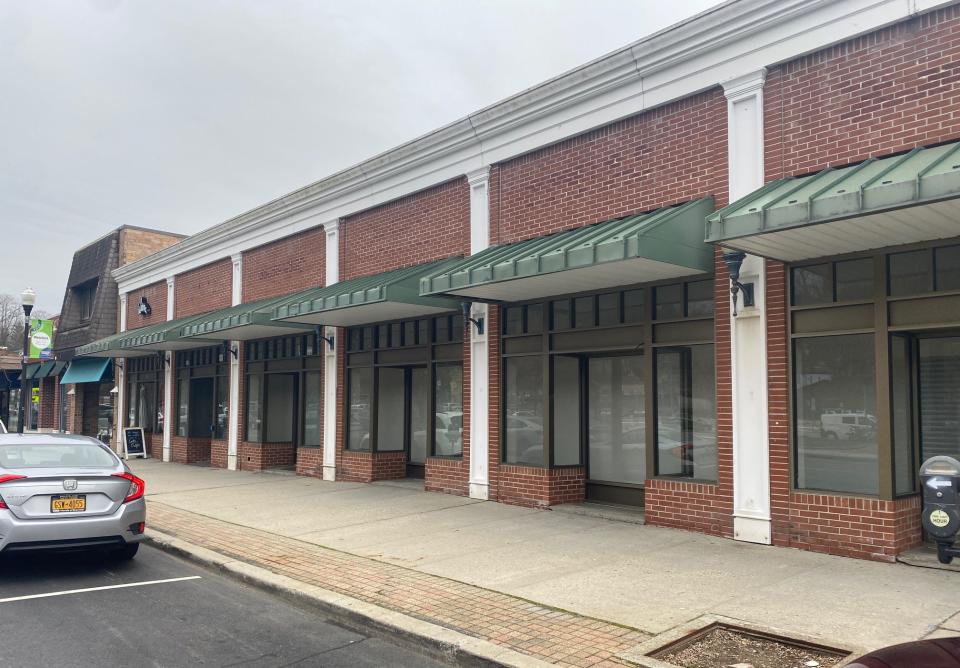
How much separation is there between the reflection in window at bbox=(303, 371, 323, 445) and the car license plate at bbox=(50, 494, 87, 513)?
8.95 m

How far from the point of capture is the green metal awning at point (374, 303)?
11.9 meters

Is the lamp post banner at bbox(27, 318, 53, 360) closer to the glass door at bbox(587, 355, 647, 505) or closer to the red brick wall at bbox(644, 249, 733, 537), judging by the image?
the glass door at bbox(587, 355, 647, 505)

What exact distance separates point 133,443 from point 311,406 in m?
9.08

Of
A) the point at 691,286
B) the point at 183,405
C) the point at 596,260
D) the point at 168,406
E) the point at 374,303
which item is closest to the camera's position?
the point at 596,260

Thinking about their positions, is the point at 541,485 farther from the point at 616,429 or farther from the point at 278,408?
the point at 278,408

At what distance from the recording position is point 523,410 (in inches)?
467

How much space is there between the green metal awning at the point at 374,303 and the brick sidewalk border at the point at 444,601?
4.04 metres

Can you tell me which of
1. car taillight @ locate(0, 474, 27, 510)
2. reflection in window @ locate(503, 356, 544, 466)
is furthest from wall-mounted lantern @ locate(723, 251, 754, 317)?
car taillight @ locate(0, 474, 27, 510)

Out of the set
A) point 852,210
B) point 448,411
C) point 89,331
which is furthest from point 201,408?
point 852,210

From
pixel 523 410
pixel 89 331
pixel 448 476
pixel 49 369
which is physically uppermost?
pixel 89 331

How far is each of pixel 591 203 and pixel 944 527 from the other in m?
6.13

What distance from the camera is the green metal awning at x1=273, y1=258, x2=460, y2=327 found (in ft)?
39.2

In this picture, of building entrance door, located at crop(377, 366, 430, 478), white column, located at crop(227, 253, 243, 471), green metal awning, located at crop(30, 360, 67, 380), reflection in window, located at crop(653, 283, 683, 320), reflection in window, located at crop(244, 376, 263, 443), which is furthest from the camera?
green metal awning, located at crop(30, 360, 67, 380)

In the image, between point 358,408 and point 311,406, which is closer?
point 358,408
